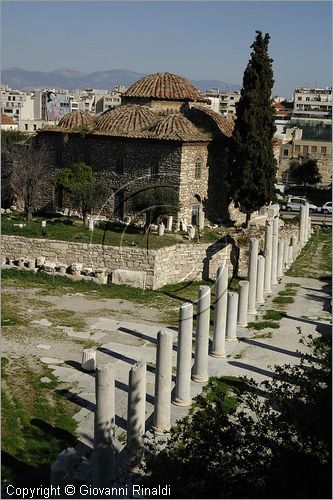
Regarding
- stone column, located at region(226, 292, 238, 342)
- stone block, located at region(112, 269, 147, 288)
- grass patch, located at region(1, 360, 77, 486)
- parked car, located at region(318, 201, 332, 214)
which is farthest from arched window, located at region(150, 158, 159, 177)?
grass patch, located at region(1, 360, 77, 486)

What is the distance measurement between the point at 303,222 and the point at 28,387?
21048mm

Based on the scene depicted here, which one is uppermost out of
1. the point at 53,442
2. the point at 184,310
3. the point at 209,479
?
the point at 184,310

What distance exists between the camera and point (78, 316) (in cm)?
1875

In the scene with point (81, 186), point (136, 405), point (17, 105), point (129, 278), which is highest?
point (17, 105)

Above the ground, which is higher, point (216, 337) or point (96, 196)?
point (96, 196)

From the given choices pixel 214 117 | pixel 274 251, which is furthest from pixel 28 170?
pixel 274 251

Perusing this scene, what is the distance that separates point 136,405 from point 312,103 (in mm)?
90589

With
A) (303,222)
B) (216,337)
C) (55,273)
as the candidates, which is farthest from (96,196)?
(216,337)

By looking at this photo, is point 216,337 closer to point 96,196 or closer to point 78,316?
point 78,316

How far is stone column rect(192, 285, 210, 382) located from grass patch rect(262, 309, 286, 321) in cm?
575

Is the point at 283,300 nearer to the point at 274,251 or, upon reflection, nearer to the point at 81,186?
the point at 274,251

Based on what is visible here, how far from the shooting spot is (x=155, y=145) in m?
30.0

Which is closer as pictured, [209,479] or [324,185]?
[209,479]

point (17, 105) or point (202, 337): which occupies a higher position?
point (17, 105)
